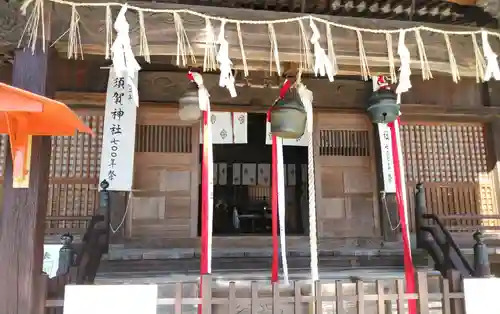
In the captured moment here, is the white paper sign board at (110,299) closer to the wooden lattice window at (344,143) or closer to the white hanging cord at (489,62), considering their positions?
the white hanging cord at (489,62)

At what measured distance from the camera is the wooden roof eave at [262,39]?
3.88 metres

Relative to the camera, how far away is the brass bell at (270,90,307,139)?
4.40 meters

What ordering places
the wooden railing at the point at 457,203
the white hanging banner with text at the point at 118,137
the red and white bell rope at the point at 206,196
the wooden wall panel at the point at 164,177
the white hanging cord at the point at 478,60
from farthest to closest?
the wooden railing at the point at 457,203
the wooden wall panel at the point at 164,177
the white hanging banner with text at the point at 118,137
the white hanging cord at the point at 478,60
the red and white bell rope at the point at 206,196

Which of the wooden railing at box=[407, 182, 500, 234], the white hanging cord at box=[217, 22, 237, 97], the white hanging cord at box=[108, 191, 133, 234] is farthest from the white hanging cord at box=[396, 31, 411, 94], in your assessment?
the white hanging cord at box=[108, 191, 133, 234]

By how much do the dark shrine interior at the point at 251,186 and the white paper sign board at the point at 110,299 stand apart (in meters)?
7.56

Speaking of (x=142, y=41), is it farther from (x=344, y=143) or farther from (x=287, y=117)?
(x=344, y=143)

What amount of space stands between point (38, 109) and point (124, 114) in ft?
10.6

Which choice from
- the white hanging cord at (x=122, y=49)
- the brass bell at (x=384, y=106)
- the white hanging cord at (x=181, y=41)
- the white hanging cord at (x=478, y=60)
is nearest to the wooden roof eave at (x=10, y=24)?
the white hanging cord at (x=122, y=49)

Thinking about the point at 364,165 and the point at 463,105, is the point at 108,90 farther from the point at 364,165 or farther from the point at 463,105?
the point at 463,105

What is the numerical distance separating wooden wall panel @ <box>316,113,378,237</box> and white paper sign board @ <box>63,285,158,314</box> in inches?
150

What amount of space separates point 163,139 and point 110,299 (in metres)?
3.53

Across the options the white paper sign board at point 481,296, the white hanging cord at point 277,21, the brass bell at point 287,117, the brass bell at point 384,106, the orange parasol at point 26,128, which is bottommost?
the white paper sign board at point 481,296

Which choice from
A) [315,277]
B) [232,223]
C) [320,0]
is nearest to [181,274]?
[315,277]

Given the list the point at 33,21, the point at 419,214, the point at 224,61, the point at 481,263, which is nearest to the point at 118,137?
the point at 33,21
